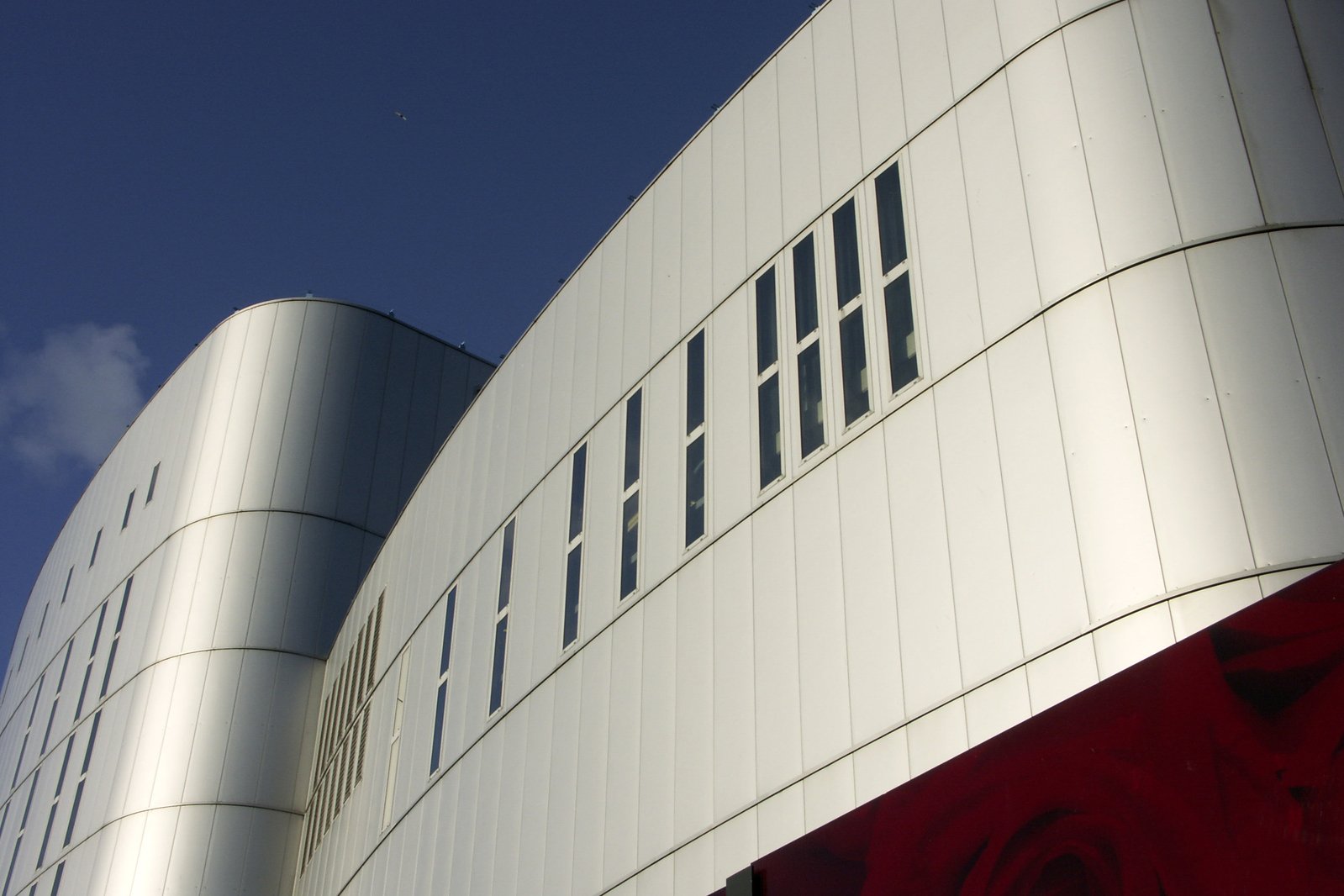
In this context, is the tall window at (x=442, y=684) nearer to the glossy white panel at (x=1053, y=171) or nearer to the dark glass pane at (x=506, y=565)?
the dark glass pane at (x=506, y=565)

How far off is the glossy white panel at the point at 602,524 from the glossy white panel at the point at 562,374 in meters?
1.01

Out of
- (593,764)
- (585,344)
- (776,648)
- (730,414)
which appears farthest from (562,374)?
(776,648)

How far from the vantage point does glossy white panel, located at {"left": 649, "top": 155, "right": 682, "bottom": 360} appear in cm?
1659

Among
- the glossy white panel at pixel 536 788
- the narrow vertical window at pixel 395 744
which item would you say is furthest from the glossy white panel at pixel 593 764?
the narrow vertical window at pixel 395 744

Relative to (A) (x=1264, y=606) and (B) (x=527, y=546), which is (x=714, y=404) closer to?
(B) (x=527, y=546)

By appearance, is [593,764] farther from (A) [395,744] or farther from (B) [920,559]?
(A) [395,744]

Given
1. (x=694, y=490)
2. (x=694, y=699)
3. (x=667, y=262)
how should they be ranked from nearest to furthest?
1. (x=694, y=699)
2. (x=694, y=490)
3. (x=667, y=262)

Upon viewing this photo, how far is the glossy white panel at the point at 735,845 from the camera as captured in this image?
40.2 feet

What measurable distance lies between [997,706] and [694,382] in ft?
20.8

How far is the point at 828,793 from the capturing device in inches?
452

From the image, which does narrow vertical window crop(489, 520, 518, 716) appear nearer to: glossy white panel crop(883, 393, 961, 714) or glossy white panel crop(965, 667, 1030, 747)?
glossy white panel crop(883, 393, 961, 714)

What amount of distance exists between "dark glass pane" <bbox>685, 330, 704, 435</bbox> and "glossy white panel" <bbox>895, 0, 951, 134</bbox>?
3.54 meters

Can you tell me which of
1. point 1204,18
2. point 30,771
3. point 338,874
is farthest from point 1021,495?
point 30,771

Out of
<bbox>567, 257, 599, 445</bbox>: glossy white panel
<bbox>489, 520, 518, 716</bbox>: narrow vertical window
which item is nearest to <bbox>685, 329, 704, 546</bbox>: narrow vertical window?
<bbox>567, 257, 599, 445</bbox>: glossy white panel
